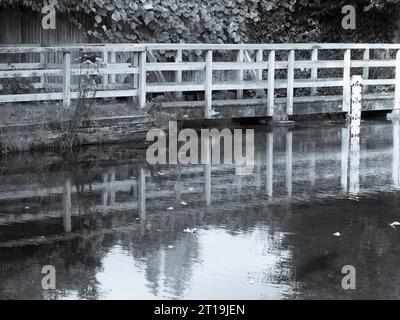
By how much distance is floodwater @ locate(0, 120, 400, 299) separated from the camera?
7.61 meters

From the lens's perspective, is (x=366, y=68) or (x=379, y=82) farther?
(x=366, y=68)

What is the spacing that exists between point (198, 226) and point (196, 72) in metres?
12.2

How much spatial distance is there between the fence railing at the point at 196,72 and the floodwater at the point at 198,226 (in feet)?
6.16

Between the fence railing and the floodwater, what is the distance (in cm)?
188

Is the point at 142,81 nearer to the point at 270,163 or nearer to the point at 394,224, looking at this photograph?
the point at 270,163

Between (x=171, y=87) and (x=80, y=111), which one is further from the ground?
(x=171, y=87)

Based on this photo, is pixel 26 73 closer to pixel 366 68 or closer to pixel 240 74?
pixel 240 74

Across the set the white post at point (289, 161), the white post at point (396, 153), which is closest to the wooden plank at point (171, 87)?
the white post at point (289, 161)

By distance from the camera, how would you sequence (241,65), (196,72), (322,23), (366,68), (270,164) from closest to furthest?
(270,164) → (241,65) → (196,72) → (366,68) → (322,23)

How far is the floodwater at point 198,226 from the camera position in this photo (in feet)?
25.0

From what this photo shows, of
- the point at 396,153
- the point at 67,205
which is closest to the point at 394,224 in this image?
the point at 67,205

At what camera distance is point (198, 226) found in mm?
9883

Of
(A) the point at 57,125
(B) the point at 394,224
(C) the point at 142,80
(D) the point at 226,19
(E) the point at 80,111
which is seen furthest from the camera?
(D) the point at 226,19

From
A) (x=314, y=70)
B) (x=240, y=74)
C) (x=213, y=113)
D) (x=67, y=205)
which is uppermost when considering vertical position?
(x=314, y=70)
